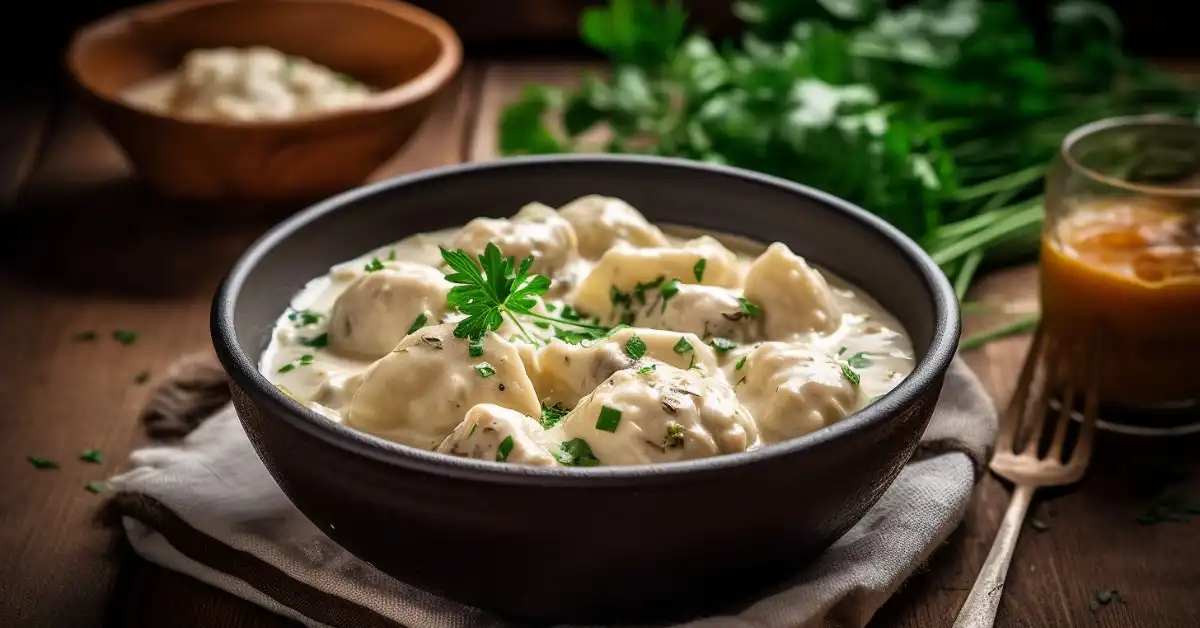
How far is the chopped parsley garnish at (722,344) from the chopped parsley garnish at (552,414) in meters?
0.33

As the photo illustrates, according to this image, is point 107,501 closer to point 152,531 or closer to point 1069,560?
point 152,531

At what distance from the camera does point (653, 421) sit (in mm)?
1990

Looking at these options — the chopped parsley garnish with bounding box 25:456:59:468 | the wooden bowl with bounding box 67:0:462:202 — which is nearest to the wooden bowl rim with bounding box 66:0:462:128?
the wooden bowl with bounding box 67:0:462:202

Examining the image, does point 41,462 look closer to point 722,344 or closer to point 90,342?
point 90,342

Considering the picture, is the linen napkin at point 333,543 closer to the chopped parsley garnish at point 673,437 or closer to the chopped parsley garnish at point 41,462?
the chopped parsley garnish at point 41,462

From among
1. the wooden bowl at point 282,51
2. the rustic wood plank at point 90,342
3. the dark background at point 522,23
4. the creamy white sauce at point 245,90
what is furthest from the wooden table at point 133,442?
the dark background at point 522,23

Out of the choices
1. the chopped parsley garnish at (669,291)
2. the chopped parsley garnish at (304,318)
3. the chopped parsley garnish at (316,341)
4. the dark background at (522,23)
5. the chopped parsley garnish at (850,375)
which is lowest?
the dark background at (522,23)

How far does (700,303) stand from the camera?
2490 mm

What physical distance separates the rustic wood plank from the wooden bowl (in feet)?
0.75

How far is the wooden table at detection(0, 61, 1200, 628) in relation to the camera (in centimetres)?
233

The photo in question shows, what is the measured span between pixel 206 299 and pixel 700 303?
1.64 metres

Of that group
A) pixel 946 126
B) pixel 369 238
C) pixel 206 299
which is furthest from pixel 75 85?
pixel 946 126

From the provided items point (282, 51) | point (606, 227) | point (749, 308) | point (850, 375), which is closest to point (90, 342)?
point (606, 227)

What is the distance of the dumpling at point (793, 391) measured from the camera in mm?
2135
